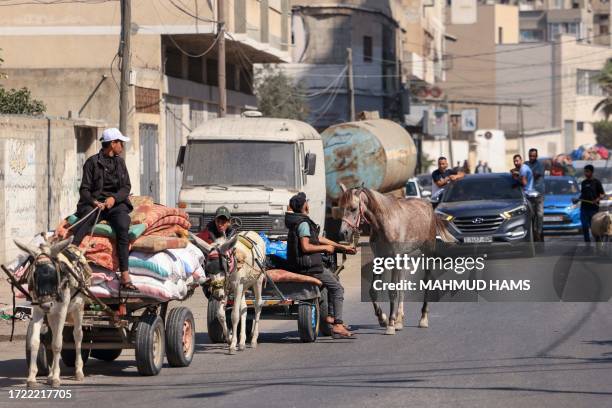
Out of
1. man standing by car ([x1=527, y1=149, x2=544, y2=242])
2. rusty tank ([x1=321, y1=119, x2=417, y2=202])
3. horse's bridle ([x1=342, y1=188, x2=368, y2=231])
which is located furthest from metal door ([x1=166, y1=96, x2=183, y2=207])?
horse's bridle ([x1=342, y1=188, x2=368, y2=231])

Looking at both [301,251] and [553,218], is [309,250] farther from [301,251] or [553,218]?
[553,218]

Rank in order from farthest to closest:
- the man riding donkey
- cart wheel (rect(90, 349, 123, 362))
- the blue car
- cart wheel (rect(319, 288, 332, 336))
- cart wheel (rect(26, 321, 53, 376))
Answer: the blue car
cart wheel (rect(319, 288, 332, 336))
the man riding donkey
cart wheel (rect(90, 349, 123, 362))
cart wheel (rect(26, 321, 53, 376))

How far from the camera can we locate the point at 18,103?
31.8 metres

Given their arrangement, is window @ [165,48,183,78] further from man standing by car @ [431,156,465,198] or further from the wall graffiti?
the wall graffiti

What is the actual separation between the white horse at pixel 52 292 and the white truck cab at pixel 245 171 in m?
11.2

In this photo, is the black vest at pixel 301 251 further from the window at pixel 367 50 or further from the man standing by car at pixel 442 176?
the window at pixel 367 50

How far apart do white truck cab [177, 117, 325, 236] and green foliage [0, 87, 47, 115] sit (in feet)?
27.9

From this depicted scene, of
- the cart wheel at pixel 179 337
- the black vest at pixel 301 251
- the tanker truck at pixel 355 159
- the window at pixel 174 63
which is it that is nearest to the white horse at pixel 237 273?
the black vest at pixel 301 251

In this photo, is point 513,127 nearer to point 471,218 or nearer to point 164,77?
point 164,77

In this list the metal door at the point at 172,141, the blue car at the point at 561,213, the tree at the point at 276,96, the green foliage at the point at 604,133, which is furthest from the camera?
the green foliage at the point at 604,133

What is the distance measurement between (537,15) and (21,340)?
124 meters

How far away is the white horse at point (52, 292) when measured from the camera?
1155 cm

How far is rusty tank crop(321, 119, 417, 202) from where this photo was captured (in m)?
32.8

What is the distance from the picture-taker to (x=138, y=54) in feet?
120
